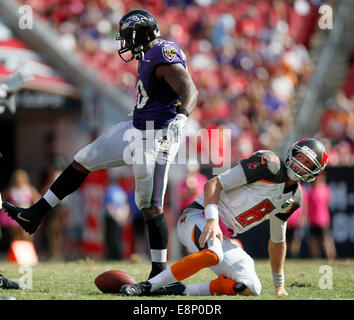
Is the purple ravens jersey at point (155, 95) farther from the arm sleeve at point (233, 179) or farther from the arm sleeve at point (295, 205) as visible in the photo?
the arm sleeve at point (295, 205)

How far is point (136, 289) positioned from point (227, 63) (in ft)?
33.2

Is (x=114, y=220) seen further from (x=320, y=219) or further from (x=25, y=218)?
(x=25, y=218)

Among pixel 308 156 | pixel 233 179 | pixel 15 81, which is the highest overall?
pixel 15 81

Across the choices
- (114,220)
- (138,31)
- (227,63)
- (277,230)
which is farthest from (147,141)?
(227,63)

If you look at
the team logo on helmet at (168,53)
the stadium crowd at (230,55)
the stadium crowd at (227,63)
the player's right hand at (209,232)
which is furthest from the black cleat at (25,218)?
the stadium crowd at (230,55)

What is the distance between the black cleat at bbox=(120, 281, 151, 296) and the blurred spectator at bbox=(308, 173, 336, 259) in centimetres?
700

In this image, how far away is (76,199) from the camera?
1236cm

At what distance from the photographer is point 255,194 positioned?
514 centimetres

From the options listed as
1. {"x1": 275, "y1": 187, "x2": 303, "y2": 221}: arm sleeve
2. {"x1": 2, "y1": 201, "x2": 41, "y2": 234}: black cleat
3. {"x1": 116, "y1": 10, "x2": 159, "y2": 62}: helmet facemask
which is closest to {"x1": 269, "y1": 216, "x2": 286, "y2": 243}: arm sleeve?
{"x1": 275, "y1": 187, "x2": 303, "y2": 221}: arm sleeve

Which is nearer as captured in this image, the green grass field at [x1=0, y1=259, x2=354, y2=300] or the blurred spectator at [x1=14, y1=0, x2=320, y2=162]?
the green grass field at [x1=0, y1=259, x2=354, y2=300]

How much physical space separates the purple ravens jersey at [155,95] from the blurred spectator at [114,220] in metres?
5.85

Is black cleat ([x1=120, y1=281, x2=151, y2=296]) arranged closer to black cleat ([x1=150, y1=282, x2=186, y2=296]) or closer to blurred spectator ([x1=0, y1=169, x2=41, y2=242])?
black cleat ([x1=150, y1=282, x2=186, y2=296])

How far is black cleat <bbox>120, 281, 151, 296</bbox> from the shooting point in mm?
4785
